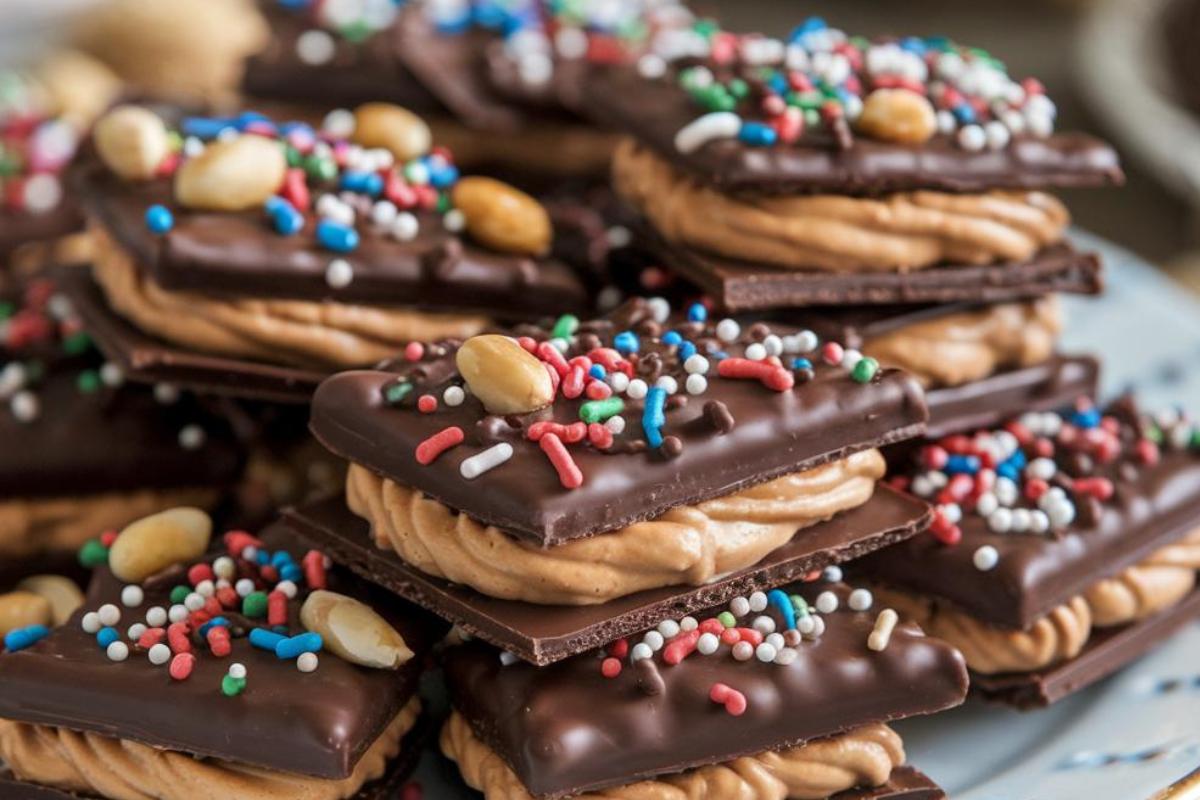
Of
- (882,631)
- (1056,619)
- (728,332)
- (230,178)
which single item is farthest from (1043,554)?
(230,178)

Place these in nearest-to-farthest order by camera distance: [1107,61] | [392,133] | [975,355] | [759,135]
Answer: [759,135] → [975,355] → [392,133] → [1107,61]

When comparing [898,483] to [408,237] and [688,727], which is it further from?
[408,237]

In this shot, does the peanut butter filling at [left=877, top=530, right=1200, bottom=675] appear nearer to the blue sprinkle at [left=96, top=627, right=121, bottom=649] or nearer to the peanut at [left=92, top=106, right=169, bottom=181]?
the blue sprinkle at [left=96, top=627, right=121, bottom=649]

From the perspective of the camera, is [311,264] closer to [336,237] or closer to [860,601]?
[336,237]

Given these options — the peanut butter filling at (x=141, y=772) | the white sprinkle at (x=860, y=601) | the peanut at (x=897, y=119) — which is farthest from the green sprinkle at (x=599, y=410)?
the peanut at (x=897, y=119)

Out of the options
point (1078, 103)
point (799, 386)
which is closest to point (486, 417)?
point (799, 386)

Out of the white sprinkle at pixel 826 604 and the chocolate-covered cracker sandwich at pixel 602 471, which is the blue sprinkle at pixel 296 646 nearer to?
the chocolate-covered cracker sandwich at pixel 602 471

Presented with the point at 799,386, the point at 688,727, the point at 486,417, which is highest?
the point at 799,386
